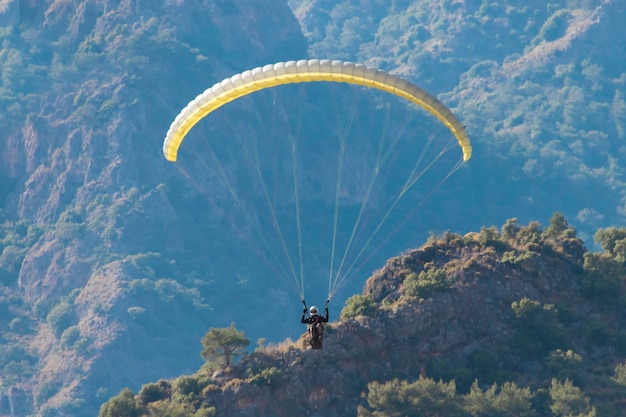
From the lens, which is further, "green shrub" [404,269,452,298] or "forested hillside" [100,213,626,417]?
"green shrub" [404,269,452,298]

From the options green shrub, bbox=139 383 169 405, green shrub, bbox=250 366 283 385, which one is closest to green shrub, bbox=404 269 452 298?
green shrub, bbox=250 366 283 385

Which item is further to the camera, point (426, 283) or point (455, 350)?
point (426, 283)

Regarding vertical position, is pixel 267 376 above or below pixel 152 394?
below

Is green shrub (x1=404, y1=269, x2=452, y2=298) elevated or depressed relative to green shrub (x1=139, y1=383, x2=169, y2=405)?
elevated

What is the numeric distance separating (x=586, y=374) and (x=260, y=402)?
2049 centimetres

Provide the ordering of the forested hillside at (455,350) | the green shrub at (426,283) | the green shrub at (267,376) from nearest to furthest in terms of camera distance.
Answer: the green shrub at (267,376) < the forested hillside at (455,350) < the green shrub at (426,283)

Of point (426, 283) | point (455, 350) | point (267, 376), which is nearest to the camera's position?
point (267, 376)

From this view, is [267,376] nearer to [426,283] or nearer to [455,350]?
[426,283]

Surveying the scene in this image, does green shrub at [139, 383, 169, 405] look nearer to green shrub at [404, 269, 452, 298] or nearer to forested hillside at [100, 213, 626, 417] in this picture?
forested hillside at [100, 213, 626, 417]

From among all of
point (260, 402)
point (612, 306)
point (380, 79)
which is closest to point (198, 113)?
point (380, 79)

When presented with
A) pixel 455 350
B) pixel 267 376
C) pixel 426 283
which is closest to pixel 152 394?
pixel 267 376

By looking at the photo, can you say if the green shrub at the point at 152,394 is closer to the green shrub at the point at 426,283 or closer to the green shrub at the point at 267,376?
the green shrub at the point at 267,376

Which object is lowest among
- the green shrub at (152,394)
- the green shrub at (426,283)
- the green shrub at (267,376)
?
the green shrub at (267,376)

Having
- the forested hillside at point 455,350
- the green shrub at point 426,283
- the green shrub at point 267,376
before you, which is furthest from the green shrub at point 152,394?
the green shrub at point 426,283
